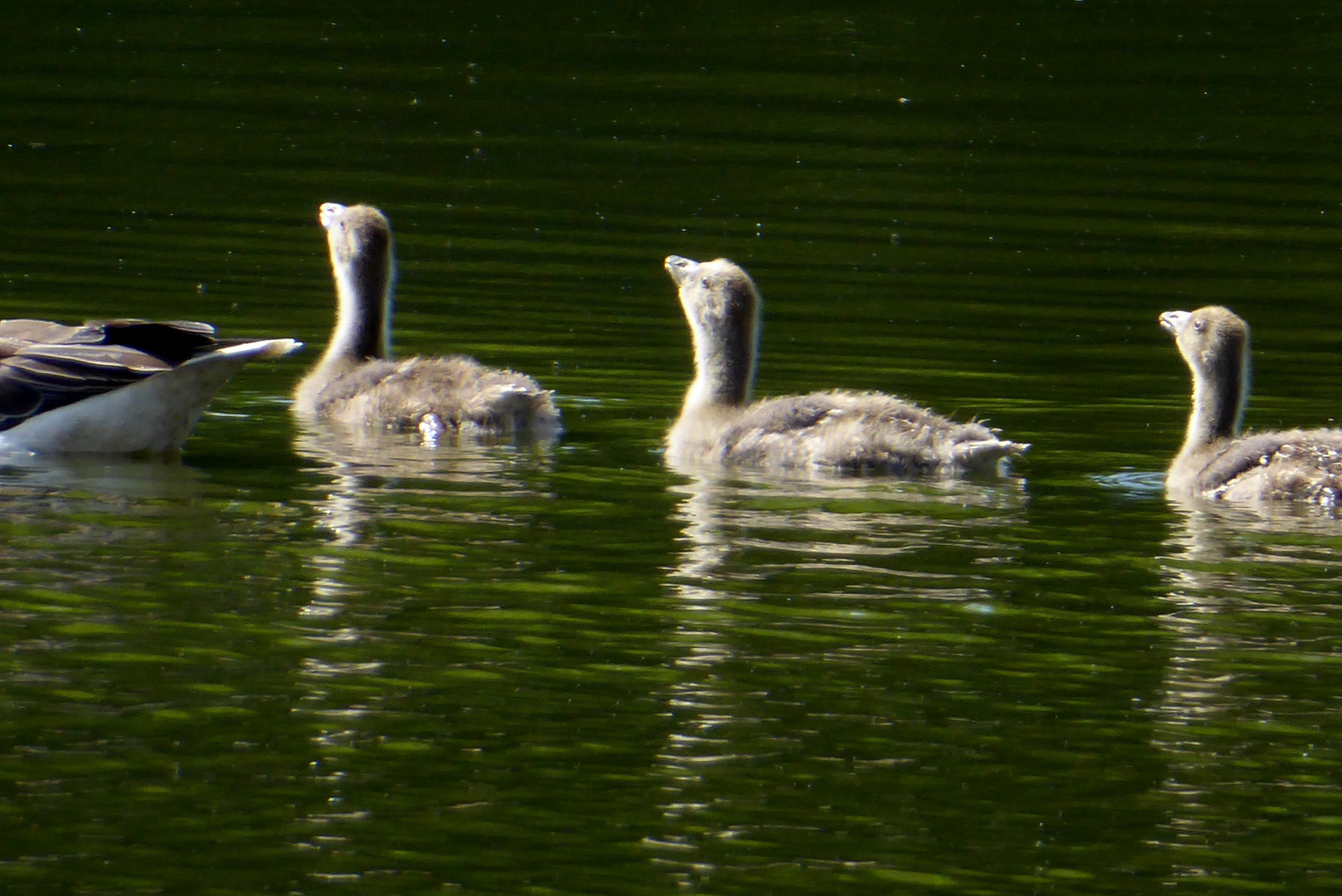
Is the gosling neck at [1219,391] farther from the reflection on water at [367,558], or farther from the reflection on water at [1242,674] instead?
the reflection on water at [367,558]

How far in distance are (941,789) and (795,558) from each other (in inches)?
132

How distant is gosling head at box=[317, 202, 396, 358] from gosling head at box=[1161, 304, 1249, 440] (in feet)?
18.6

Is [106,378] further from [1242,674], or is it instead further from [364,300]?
[1242,674]

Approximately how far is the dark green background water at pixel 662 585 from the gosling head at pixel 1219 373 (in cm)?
41

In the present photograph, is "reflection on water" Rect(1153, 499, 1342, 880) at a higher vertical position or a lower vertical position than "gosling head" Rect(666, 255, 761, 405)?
lower

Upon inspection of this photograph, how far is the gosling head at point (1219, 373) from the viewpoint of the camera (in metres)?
15.1

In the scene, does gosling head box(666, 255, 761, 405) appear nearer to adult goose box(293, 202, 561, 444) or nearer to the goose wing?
adult goose box(293, 202, 561, 444)

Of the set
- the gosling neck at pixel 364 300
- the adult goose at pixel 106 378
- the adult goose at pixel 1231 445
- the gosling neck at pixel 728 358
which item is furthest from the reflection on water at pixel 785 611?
the gosling neck at pixel 364 300

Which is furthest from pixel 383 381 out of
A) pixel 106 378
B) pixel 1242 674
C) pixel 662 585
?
pixel 1242 674

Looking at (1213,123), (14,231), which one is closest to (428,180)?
(14,231)

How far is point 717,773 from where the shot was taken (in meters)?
9.02

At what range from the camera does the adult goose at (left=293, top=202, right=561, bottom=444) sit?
616 inches

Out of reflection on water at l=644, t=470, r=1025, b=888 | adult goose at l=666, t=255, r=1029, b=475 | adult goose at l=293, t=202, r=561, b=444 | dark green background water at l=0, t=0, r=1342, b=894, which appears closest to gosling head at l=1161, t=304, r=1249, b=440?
dark green background water at l=0, t=0, r=1342, b=894

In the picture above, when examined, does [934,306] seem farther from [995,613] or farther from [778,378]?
Result: [995,613]
